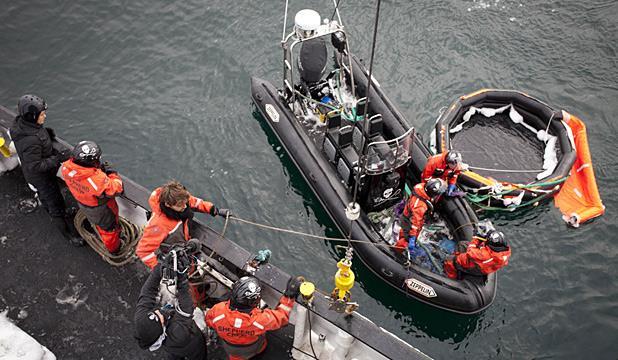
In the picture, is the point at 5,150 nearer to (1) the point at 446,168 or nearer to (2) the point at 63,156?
(2) the point at 63,156

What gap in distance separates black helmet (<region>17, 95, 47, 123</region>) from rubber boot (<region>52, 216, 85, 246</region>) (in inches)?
42.4

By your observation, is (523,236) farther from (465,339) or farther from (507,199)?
(465,339)

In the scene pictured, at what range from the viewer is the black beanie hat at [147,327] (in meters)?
3.66

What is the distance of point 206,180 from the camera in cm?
809

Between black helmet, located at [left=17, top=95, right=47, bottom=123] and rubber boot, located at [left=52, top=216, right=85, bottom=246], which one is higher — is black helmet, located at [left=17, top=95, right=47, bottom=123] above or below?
above

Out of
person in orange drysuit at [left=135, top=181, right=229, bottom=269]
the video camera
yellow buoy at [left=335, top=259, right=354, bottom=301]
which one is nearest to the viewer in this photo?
the video camera

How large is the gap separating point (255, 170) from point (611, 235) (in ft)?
17.5

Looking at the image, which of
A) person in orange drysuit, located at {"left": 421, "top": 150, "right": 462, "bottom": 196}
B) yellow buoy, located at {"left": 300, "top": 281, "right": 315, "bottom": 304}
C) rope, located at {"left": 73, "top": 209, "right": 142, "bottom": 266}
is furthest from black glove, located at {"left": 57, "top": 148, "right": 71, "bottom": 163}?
person in orange drysuit, located at {"left": 421, "top": 150, "right": 462, "bottom": 196}

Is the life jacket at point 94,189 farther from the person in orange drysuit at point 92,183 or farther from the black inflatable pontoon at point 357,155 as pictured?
the black inflatable pontoon at point 357,155

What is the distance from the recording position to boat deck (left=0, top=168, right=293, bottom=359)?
472 centimetres

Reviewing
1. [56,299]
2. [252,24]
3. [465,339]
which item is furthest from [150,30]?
[465,339]

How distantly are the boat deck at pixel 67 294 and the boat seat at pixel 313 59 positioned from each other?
3.86 meters

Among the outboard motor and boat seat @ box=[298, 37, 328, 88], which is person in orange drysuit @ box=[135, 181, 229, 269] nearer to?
the outboard motor

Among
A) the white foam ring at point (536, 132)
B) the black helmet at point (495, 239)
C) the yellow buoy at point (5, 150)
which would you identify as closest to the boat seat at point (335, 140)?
the white foam ring at point (536, 132)
